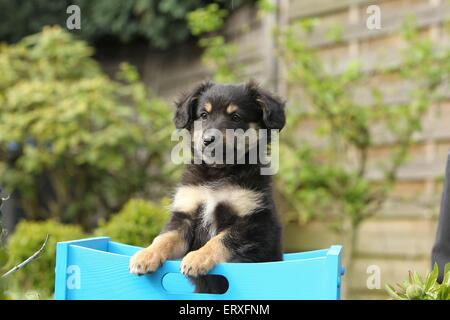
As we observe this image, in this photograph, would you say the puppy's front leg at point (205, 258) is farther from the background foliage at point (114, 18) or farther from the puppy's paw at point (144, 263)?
the background foliage at point (114, 18)

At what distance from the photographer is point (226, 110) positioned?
271 cm

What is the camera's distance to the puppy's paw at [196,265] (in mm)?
2021

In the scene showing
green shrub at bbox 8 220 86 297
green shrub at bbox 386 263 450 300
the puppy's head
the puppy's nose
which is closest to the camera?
green shrub at bbox 386 263 450 300

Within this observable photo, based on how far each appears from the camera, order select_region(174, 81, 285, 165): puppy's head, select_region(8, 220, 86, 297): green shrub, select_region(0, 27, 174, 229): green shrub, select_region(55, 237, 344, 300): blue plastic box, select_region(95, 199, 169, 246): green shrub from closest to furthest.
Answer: select_region(55, 237, 344, 300): blue plastic box
select_region(174, 81, 285, 165): puppy's head
select_region(95, 199, 169, 246): green shrub
select_region(8, 220, 86, 297): green shrub
select_region(0, 27, 174, 229): green shrub

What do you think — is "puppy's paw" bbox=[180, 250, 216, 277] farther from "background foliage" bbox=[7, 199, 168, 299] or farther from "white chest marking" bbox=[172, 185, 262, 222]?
"background foliage" bbox=[7, 199, 168, 299]

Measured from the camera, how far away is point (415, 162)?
5.18 metres

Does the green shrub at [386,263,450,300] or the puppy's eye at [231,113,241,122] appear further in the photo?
the puppy's eye at [231,113,241,122]

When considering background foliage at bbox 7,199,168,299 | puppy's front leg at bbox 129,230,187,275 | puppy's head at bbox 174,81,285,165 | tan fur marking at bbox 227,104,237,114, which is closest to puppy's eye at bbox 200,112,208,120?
puppy's head at bbox 174,81,285,165

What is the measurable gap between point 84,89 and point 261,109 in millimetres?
3812

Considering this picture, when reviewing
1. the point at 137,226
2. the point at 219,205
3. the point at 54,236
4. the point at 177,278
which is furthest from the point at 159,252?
the point at 54,236

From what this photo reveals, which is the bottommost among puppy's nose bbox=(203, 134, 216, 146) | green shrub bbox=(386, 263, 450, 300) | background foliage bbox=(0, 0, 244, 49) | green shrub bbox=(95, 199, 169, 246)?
green shrub bbox=(95, 199, 169, 246)

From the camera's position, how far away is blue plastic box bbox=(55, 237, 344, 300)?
181cm
